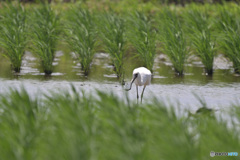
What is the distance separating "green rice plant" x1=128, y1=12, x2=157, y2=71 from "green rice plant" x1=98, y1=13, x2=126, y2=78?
229 mm

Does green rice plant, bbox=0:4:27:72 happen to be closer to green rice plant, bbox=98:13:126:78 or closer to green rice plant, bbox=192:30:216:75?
green rice plant, bbox=98:13:126:78

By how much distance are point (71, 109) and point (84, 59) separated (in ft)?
16.4

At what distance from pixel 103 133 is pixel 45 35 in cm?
595

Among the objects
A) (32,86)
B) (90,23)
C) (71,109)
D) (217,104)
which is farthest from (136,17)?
(71,109)

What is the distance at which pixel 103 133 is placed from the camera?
429cm

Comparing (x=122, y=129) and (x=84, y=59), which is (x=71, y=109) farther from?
(x=84, y=59)

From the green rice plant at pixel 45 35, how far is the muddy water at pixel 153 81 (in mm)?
272

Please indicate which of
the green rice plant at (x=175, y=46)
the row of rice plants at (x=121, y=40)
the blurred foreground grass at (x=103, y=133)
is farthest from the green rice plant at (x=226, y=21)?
the blurred foreground grass at (x=103, y=133)

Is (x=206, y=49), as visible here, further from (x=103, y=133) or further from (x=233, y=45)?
(x=103, y=133)

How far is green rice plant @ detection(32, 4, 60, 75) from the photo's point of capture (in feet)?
30.8

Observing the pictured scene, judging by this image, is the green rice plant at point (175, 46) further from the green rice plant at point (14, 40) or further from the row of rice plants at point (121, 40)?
the green rice plant at point (14, 40)

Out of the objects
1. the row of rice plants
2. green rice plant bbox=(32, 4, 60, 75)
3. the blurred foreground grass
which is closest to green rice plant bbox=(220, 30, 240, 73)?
the row of rice plants

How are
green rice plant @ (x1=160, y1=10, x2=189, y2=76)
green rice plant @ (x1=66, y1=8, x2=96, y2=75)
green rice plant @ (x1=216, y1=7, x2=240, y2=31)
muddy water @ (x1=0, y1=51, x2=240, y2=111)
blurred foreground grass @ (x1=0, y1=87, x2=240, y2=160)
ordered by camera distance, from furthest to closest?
1. green rice plant @ (x1=216, y1=7, x2=240, y2=31)
2. green rice plant @ (x1=66, y1=8, x2=96, y2=75)
3. green rice plant @ (x1=160, y1=10, x2=189, y2=76)
4. muddy water @ (x1=0, y1=51, x2=240, y2=111)
5. blurred foreground grass @ (x1=0, y1=87, x2=240, y2=160)

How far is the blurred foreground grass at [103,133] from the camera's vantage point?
3836mm
